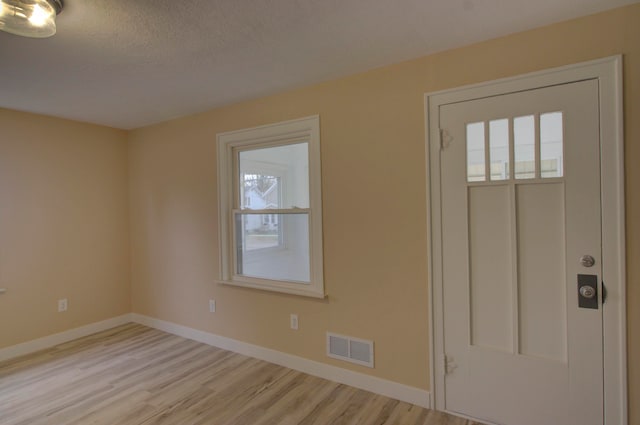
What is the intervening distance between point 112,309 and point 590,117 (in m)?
4.76

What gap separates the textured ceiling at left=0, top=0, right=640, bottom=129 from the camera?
67.1 inches

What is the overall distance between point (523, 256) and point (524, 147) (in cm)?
64

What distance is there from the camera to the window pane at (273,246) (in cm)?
295

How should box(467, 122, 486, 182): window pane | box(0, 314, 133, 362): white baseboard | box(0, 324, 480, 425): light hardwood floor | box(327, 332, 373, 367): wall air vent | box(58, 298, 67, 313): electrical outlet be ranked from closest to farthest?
1. box(467, 122, 486, 182): window pane
2. box(0, 324, 480, 425): light hardwood floor
3. box(327, 332, 373, 367): wall air vent
4. box(0, 314, 133, 362): white baseboard
5. box(58, 298, 67, 313): electrical outlet

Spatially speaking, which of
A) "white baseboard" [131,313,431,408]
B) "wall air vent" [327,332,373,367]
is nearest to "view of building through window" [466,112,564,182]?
"wall air vent" [327,332,373,367]

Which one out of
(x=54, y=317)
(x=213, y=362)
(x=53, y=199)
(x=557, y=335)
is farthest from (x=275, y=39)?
(x=54, y=317)

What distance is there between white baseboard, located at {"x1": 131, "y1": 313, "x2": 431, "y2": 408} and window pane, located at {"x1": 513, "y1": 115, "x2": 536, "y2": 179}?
61.9 inches

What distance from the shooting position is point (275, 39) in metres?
2.00

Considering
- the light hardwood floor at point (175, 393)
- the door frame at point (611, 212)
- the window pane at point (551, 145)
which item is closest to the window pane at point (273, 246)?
the light hardwood floor at point (175, 393)

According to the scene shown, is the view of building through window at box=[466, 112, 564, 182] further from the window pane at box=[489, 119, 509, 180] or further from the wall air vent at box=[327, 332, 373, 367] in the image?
the wall air vent at box=[327, 332, 373, 367]

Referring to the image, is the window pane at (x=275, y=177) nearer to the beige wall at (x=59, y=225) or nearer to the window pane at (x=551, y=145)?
the window pane at (x=551, y=145)

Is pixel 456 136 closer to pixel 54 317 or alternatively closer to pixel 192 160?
pixel 192 160

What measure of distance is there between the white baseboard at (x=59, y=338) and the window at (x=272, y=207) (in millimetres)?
1758

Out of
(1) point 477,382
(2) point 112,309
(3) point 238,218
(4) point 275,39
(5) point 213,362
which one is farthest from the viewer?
(2) point 112,309
